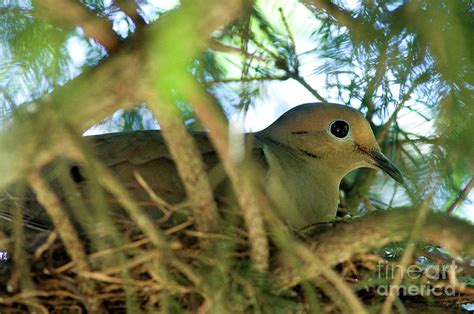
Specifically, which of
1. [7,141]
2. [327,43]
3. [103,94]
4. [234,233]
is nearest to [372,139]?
[327,43]

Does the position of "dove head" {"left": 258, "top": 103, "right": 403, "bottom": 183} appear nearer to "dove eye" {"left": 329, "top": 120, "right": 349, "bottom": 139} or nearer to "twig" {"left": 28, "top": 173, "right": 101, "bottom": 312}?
"dove eye" {"left": 329, "top": 120, "right": 349, "bottom": 139}

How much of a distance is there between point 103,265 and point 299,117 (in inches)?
68.4

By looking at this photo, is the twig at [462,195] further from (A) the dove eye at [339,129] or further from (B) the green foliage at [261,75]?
(A) the dove eye at [339,129]

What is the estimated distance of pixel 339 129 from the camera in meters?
4.55

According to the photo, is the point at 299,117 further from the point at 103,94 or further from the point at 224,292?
the point at 103,94

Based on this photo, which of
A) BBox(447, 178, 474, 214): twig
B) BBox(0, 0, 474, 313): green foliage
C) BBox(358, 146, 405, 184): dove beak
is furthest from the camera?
BBox(358, 146, 405, 184): dove beak

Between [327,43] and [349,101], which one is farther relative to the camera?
[349,101]

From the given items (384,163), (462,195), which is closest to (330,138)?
(384,163)

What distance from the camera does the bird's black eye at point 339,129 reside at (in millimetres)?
4535

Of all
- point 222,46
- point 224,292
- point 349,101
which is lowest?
point 224,292

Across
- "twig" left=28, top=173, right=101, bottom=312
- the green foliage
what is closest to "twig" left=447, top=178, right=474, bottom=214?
the green foliage

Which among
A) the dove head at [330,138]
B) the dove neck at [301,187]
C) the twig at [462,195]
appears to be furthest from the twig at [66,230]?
the twig at [462,195]

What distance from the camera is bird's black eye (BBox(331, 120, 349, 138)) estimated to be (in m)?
4.54

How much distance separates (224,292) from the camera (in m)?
2.99
